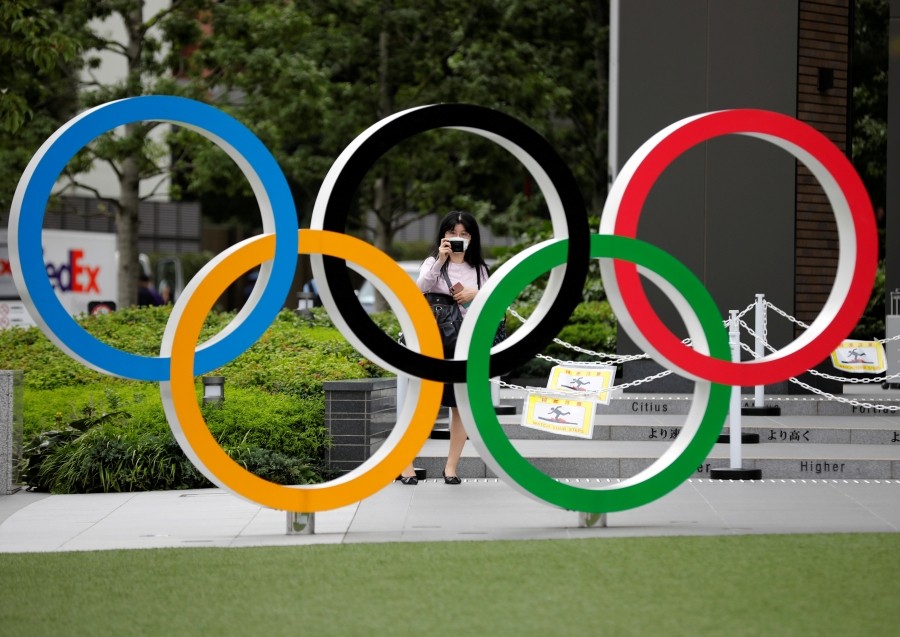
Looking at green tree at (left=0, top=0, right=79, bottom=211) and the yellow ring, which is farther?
green tree at (left=0, top=0, right=79, bottom=211)

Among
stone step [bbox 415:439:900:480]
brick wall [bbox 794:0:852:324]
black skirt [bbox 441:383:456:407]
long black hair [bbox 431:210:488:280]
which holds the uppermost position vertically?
brick wall [bbox 794:0:852:324]

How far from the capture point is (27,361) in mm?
14141

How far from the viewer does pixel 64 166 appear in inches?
265

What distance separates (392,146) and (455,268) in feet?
6.77

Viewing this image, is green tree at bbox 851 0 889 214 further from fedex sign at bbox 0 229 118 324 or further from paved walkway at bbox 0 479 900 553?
fedex sign at bbox 0 229 118 324

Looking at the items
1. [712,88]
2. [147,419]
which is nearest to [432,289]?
[147,419]

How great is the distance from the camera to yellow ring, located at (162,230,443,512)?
6910mm

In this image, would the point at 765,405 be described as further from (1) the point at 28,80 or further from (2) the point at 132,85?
(2) the point at 132,85

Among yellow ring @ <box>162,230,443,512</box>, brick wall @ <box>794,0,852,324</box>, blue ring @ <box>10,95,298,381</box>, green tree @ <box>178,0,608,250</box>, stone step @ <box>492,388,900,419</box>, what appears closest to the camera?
blue ring @ <box>10,95,298,381</box>

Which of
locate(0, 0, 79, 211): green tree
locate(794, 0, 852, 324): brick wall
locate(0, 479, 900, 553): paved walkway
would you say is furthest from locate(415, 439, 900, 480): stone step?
locate(0, 0, 79, 211): green tree

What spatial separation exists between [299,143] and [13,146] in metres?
9.44

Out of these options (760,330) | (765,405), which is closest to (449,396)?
(760,330)

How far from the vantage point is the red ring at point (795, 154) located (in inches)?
284

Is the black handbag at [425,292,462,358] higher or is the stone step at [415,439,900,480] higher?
the black handbag at [425,292,462,358]
